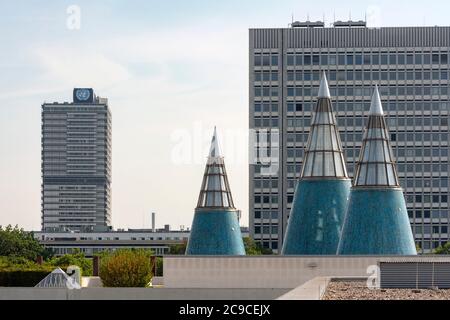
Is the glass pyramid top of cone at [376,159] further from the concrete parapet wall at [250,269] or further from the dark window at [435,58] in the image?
the dark window at [435,58]

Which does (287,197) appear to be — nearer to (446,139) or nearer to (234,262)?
(446,139)

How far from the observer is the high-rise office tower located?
168m

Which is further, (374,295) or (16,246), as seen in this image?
(16,246)

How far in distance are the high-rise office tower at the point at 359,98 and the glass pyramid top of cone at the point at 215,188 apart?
91196 mm

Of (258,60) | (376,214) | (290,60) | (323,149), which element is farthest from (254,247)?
(376,214)

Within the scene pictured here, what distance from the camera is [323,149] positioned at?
72438 mm

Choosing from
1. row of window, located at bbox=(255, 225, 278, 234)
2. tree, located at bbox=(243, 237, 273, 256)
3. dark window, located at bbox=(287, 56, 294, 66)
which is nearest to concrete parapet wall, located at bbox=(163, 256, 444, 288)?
tree, located at bbox=(243, 237, 273, 256)

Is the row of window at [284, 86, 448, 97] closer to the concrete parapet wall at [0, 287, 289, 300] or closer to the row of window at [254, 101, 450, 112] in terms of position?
the row of window at [254, 101, 450, 112]

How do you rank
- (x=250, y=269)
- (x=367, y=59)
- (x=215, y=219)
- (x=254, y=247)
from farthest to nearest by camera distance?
(x=367, y=59) < (x=254, y=247) < (x=215, y=219) < (x=250, y=269)

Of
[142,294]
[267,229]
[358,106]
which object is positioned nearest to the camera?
[142,294]

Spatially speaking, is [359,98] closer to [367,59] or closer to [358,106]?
[358,106]

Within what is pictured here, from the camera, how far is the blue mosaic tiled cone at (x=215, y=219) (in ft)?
243

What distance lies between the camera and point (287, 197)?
556 feet

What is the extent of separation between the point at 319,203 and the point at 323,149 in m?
3.70
